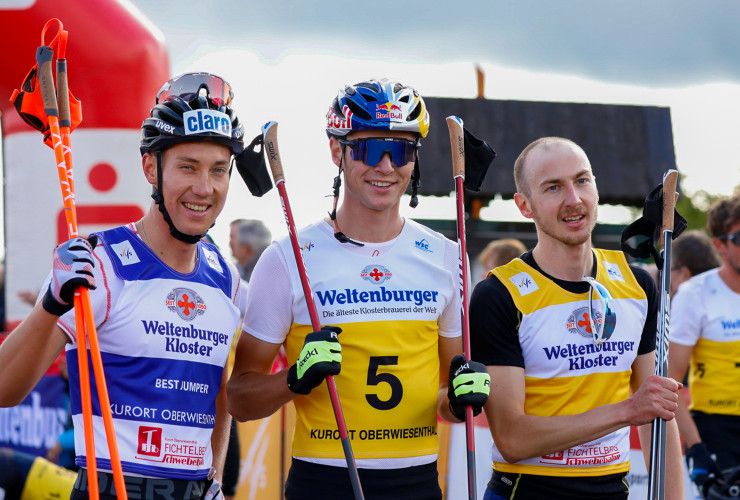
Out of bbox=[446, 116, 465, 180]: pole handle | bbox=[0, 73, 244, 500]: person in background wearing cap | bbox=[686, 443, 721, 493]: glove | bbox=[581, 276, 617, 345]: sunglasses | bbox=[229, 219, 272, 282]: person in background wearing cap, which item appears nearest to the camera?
bbox=[0, 73, 244, 500]: person in background wearing cap

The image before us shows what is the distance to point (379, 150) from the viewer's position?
3.88 m

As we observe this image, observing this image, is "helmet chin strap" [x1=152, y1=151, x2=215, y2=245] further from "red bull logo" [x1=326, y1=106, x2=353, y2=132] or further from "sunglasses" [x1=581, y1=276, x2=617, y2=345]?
"sunglasses" [x1=581, y1=276, x2=617, y2=345]

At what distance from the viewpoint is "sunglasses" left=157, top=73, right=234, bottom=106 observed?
146 inches

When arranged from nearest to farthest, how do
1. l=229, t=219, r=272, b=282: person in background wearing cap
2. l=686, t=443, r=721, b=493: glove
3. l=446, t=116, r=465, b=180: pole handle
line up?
l=446, t=116, r=465, b=180: pole handle, l=686, t=443, r=721, b=493: glove, l=229, t=219, r=272, b=282: person in background wearing cap

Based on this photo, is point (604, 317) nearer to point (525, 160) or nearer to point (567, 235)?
point (567, 235)

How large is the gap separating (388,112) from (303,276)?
83cm

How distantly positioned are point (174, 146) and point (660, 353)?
88.7 inches

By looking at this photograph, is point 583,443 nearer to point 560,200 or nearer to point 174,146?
point 560,200

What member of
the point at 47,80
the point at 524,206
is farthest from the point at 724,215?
the point at 47,80

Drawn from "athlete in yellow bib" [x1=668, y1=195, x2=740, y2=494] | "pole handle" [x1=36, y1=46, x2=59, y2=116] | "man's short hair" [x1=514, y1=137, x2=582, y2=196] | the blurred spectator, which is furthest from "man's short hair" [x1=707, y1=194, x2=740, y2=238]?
"pole handle" [x1=36, y1=46, x2=59, y2=116]

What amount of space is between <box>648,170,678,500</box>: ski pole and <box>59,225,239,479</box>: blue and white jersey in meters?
1.88

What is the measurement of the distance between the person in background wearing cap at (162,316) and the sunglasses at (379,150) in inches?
20.2

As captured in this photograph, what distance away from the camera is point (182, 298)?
3525 mm

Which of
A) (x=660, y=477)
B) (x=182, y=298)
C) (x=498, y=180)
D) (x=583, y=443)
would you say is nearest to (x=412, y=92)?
(x=182, y=298)
